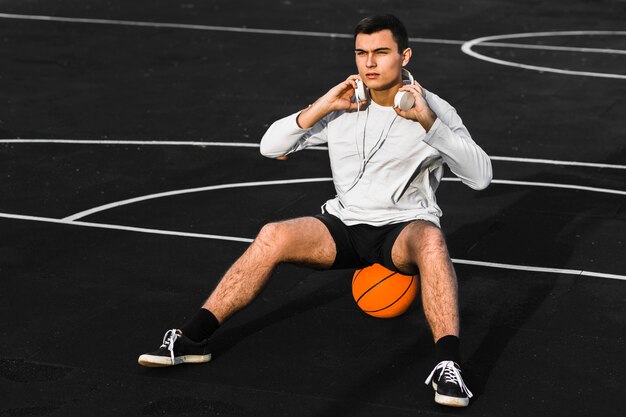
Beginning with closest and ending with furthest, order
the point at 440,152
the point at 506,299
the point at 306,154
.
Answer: the point at 440,152 < the point at 506,299 < the point at 306,154

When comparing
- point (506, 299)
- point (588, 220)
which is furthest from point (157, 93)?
point (506, 299)

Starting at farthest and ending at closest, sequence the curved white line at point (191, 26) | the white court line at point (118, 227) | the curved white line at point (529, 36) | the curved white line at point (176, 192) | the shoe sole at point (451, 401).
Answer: the curved white line at point (191, 26)
the curved white line at point (529, 36)
the curved white line at point (176, 192)
the white court line at point (118, 227)
the shoe sole at point (451, 401)

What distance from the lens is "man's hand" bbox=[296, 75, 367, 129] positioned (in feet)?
26.0

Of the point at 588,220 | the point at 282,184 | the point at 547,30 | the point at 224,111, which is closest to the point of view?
the point at 588,220

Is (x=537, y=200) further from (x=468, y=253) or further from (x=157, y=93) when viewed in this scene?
(x=157, y=93)

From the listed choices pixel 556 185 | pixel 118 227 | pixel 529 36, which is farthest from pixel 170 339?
pixel 529 36

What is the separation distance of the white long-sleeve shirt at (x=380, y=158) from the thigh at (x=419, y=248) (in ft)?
0.70

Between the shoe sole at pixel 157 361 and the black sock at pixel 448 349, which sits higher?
the black sock at pixel 448 349

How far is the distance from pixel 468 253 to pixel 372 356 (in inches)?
94.9

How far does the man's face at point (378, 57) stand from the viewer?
7934mm

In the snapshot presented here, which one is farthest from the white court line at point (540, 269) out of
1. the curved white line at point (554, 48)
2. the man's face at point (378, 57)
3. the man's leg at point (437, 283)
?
the curved white line at point (554, 48)

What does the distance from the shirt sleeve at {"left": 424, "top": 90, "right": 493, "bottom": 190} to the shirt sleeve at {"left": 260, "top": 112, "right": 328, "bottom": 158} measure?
2.56 ft

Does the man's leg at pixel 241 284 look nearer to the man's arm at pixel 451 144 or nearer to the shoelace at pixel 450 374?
the man's arm at pixel 451 144

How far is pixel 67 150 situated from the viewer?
45.0 ft
